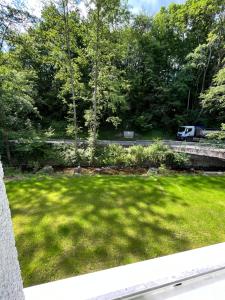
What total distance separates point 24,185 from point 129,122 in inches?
689

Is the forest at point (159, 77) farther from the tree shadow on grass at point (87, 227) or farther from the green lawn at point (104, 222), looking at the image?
the tree shadow on grass at point (87, 227)

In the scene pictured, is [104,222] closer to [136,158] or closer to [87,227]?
[87,227]

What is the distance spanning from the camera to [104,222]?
12.0 ft

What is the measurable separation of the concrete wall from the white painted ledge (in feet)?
0.85

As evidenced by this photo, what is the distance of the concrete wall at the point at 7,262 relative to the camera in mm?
528

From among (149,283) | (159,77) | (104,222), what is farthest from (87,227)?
(159,77)

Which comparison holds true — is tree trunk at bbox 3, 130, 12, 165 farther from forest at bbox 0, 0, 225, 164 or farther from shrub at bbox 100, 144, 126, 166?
shrub at bbox 100, 144, 126, 166

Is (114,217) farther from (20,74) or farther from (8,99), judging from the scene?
(20,74)

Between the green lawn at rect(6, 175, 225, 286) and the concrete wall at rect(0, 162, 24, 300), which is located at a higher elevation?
the concrete wall at rect(0, 162, 24, 300)

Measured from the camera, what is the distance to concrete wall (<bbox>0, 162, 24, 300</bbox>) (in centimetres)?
53

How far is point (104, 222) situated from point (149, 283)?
2914mm

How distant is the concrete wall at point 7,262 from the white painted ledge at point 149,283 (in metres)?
0.26

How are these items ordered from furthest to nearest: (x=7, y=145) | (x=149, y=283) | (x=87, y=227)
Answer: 1. (x=7, y=145)
2. (x=87, y=227)
3. (x=149, y=283)

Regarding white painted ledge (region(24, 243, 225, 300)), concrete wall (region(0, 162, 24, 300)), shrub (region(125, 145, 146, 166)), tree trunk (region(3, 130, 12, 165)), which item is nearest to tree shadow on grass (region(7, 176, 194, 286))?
white painted ledge (region(24, 243, 225, 300))
